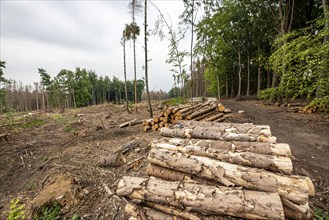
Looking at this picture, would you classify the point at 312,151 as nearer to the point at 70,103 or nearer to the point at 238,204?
the point at 238,204

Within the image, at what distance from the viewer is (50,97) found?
→ 1601 inches

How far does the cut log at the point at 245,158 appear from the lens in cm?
216

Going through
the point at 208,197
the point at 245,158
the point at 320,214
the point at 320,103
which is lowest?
the point at 320,214

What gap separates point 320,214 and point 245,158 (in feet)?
5.28

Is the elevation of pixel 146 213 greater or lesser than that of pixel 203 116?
lesser

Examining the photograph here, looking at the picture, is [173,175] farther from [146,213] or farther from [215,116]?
[215,116]

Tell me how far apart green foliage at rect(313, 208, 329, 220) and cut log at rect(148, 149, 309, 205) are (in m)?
1.07

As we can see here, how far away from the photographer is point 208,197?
6.17ft

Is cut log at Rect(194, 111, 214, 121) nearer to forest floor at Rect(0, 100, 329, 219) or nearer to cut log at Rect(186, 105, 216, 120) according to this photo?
cut log at Rect(186, 105, 216, 120)

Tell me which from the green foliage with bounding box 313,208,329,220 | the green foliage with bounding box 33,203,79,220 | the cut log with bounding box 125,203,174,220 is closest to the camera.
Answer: the cut log with bounding box 125,203,174,220

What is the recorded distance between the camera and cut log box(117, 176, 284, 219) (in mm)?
1673

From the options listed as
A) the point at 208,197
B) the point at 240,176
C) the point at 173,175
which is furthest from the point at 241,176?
the point at 173,175

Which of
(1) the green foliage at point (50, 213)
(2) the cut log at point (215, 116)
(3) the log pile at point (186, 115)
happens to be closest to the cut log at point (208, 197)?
(1) the green foliage at point (50, 213)

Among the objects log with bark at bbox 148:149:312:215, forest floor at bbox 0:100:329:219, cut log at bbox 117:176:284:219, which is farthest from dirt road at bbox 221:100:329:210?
cut log at bbox 117:176:284:219
